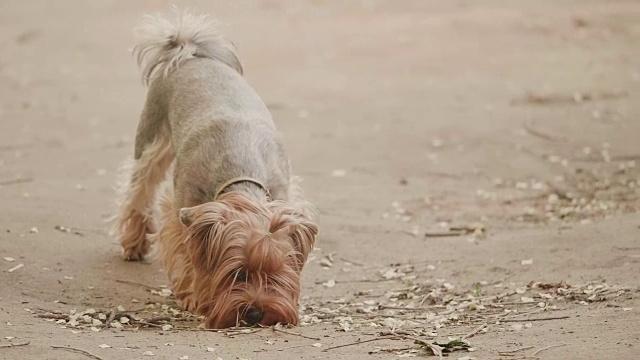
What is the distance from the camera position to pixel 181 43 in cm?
768

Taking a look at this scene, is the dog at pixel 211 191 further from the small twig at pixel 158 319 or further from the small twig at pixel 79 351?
the small twig at pixel 79 351

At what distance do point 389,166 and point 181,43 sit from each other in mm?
3328

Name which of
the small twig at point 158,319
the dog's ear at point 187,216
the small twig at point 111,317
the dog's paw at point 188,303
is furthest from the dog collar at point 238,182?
the small twig at point 111,317

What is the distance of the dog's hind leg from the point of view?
7477 mm

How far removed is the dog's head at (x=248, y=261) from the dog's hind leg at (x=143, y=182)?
1.80 m

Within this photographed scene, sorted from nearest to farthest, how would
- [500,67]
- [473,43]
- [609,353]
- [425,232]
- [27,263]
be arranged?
1. [609,353]
2. [27,263]
3. [425,232]
4. [500,67]
5. [473,43]

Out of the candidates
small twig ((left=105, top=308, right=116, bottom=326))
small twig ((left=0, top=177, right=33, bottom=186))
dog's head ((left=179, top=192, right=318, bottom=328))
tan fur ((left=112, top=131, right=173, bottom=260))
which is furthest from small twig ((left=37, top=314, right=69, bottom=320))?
small twig ((left=0, top=177, right=33, bottom=186))

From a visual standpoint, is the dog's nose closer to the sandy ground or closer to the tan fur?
the sandy ground

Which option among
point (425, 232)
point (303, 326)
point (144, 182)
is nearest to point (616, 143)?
point (425, 232)

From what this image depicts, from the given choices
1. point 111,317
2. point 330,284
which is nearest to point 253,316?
point 111,317

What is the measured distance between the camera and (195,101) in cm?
702

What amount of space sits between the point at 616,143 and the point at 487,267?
3.97 m

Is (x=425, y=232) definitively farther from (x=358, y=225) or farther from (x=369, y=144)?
(x=369, y=144)

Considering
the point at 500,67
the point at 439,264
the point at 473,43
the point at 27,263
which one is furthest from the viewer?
the point at 473,43
